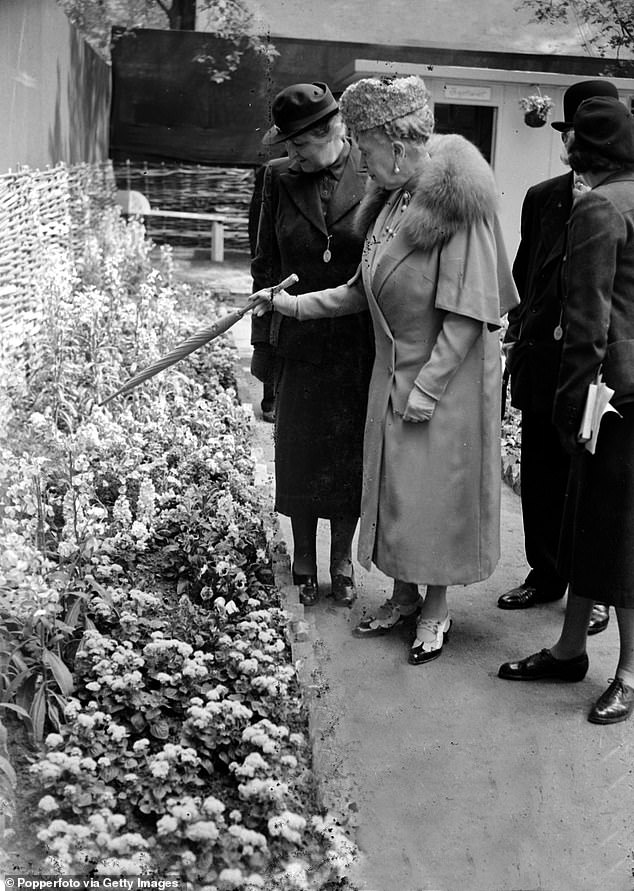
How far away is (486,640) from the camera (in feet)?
12.2

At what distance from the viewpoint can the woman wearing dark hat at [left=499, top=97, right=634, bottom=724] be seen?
288cm

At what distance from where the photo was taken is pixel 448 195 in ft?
10.2

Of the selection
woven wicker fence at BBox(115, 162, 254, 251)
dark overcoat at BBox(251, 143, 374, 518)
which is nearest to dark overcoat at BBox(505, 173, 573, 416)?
dark overcoat at BBox(251, 143, 374, 518)

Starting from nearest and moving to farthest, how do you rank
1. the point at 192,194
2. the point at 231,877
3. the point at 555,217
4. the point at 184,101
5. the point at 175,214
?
1. the point at 231,877
2. the point at 555,217
3. the point at 184,101
4. the point at 192,194
5. the point at 175,214

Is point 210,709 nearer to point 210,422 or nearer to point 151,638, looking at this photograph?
point 151,638

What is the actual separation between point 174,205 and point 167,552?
293 inches

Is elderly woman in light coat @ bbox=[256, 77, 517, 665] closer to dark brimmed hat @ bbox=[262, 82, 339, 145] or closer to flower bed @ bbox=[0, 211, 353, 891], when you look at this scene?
dark brimmed hat @ bbox=[262, 82, 339, 145]

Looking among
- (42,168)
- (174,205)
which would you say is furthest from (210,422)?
(174,205)

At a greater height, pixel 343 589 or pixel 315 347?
pixel 315 347

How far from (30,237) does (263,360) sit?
12.9 ft

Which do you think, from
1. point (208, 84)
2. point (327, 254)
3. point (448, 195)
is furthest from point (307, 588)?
point (208, 84)

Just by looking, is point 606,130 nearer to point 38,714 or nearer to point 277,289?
point 277,289

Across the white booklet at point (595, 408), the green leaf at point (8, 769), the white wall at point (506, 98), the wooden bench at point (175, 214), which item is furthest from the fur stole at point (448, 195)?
the wooden bench at point (175, 214)

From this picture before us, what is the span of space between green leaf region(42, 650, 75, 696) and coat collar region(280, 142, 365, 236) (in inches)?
67.1
